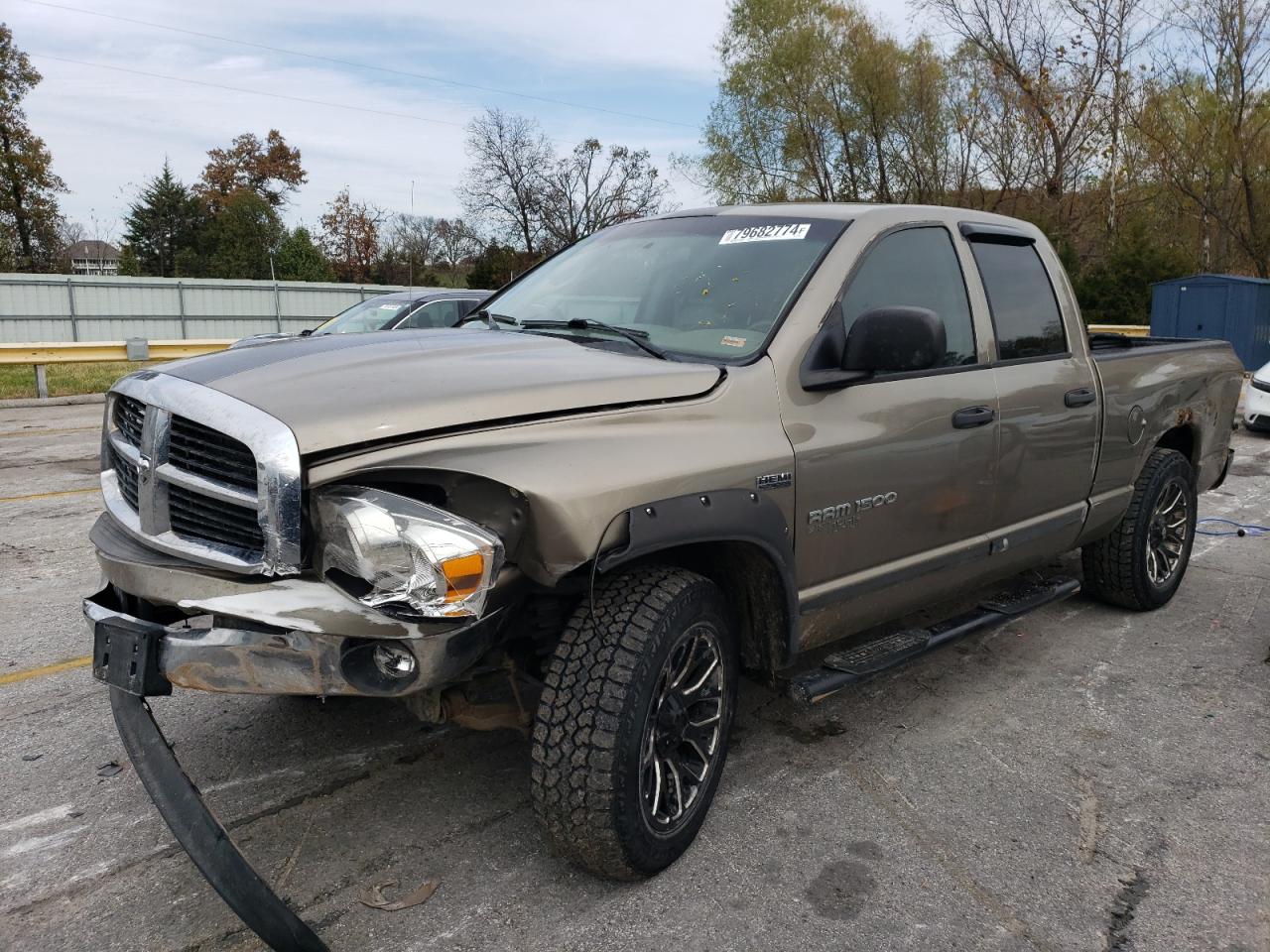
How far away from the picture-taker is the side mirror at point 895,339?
3002 millimetres

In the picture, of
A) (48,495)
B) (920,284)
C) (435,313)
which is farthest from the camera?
(435,313)

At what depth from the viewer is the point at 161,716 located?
3.71 metres

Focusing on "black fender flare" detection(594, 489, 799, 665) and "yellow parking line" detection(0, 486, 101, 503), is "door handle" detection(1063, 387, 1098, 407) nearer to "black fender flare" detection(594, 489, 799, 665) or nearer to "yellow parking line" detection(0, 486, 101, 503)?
"black fender flare" detection(594, 489, 799, 665)

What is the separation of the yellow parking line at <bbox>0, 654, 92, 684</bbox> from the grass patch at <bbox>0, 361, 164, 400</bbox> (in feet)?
37.7

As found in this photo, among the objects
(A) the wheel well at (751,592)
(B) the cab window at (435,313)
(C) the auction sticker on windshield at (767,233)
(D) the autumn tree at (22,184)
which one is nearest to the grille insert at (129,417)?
(A) the wheel well at (751,592)

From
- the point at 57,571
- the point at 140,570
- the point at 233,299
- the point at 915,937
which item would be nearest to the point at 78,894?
the point at 140,570

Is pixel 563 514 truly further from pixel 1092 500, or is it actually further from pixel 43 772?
pixel 1092 500

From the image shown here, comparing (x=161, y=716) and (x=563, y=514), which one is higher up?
(x=563, y=514)

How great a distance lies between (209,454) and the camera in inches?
96.7

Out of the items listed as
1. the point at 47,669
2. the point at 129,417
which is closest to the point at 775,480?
the point at 129,417

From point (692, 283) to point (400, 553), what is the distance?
5.40 ft

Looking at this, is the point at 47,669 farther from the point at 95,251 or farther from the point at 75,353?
the point at 95,251

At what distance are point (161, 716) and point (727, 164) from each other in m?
34.9

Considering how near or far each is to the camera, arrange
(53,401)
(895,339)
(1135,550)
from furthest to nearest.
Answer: (53,401)
(1135,550)
(895,339)
